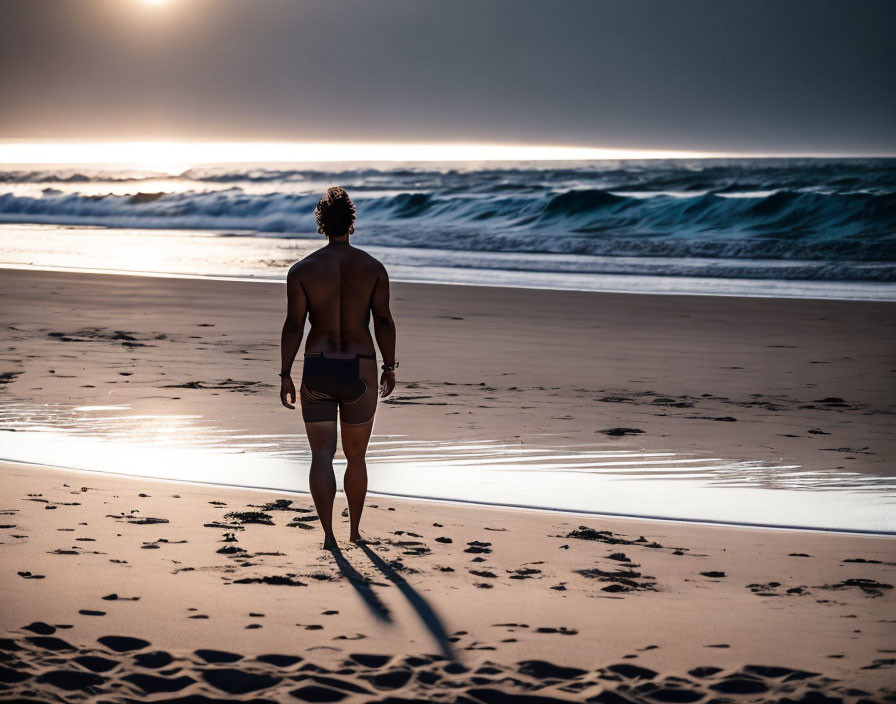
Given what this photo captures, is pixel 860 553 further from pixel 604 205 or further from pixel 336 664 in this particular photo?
pixel 604 205

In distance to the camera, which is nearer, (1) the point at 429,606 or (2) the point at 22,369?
(1) the point at 429,606

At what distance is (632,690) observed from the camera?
11.1 feet

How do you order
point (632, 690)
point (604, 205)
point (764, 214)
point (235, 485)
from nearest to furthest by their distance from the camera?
point (632, 690) → point (235, 485) → point (764, 214) → point (604, 205)

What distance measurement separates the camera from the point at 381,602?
13.6 ft

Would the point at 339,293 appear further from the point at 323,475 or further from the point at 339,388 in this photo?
the point at 323,475

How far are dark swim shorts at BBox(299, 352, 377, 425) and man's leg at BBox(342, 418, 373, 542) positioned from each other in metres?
0.06

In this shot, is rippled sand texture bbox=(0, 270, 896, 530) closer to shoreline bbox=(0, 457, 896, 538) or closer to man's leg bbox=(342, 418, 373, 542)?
shoreline bbox=(0, 457, 896, 538)

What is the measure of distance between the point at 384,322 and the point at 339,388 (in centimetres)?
39

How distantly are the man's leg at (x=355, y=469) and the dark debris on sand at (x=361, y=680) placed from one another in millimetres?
1348

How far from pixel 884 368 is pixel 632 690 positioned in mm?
7616

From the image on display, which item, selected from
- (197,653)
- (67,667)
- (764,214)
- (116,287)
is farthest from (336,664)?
(764,214)

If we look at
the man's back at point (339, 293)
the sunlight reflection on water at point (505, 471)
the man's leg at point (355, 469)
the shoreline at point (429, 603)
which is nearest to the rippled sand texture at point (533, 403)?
the sunlight reflection on water at point (505, 471)

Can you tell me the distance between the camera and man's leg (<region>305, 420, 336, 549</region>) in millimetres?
4820

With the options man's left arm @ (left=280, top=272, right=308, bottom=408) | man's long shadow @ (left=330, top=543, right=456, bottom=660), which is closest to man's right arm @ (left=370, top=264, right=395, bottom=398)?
man's left arm @ (left=280, top=272, right=308, bottom=408)
